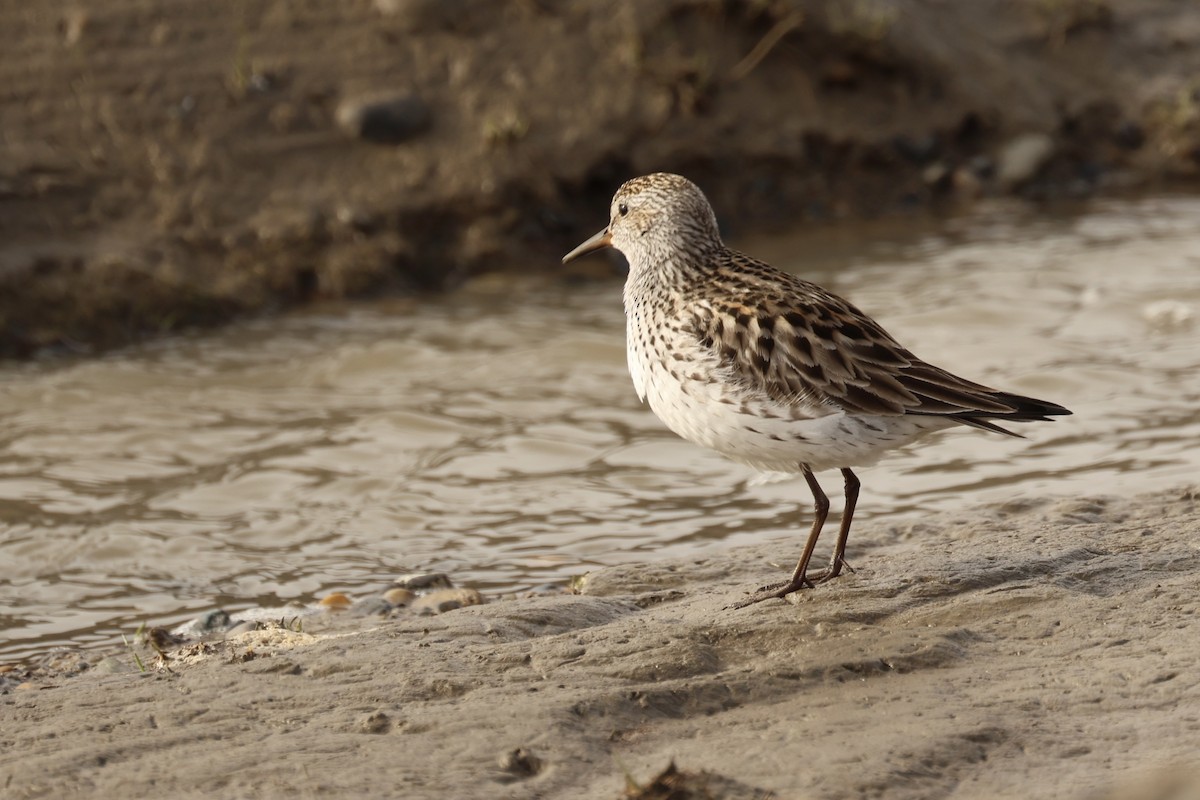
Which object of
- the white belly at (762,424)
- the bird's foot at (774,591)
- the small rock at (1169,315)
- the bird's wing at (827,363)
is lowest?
the bird's foot at (774,591)

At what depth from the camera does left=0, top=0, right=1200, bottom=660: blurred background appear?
7156 mm

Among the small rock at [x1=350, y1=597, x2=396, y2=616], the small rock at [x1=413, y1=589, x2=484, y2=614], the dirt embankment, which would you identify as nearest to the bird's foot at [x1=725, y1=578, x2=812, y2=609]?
the small rock at [x1=413, y1=589, x2=484, y2=614]

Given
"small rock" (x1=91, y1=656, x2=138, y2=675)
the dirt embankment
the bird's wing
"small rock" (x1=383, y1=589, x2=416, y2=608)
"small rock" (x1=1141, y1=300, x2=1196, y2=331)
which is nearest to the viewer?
the bird's wing

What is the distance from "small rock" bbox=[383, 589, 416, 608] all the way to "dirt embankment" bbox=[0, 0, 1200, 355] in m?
4.27

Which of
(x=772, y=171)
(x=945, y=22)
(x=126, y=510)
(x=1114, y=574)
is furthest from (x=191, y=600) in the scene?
(x=945, y=22)

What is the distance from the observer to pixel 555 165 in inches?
424

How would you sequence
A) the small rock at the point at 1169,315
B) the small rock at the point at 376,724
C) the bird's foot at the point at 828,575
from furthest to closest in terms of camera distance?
1. the small rock at the point at 1169,315
2. the bird's foot at the point at 828,575
3. the small rock at the point at 376,724

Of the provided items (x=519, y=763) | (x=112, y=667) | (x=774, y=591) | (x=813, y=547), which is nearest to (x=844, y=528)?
(x=813, y=547)

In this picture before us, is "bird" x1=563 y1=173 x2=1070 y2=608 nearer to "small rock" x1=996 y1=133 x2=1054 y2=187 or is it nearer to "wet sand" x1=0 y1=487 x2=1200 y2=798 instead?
"wet sand" x1=0 y1=487 x2=1200 y2=798

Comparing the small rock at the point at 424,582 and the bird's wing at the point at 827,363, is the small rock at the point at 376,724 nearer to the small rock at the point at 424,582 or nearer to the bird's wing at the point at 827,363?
the bird's wing at the point at 827,363

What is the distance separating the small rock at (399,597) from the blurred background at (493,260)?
380 millimetres

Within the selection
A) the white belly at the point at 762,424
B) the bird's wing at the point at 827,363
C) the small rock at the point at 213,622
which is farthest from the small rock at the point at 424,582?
the bird's wing at the point at 827,363

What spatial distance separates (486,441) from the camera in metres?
8.21

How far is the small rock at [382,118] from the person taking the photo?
10555 mm
